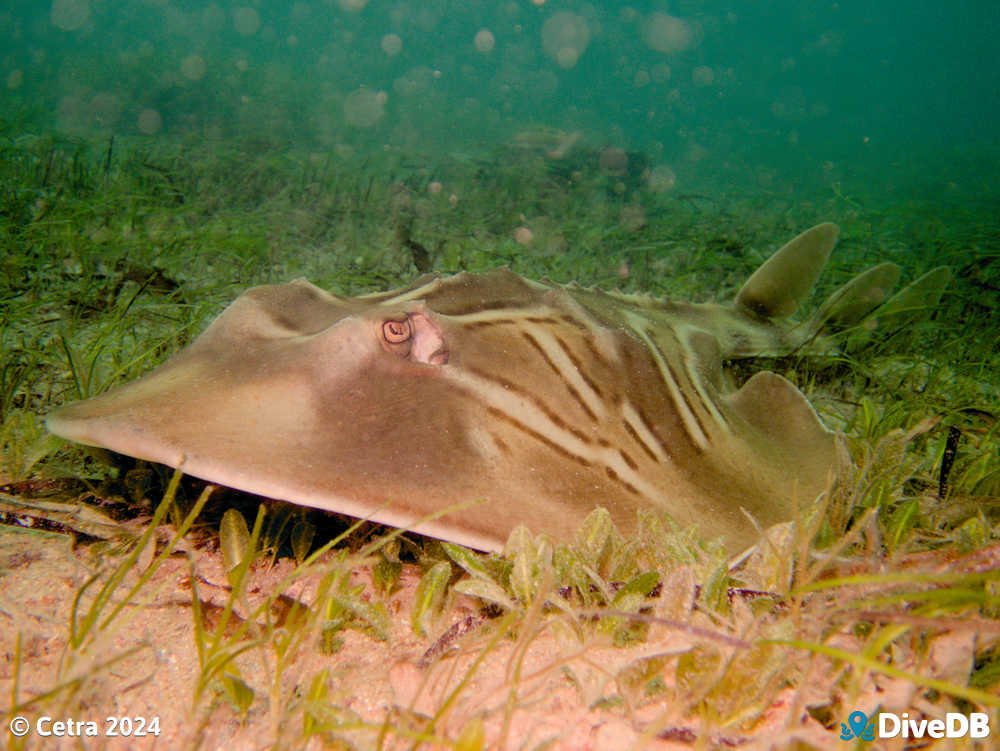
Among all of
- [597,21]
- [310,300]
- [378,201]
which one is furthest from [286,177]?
[597,21]

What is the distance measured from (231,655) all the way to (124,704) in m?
0.33

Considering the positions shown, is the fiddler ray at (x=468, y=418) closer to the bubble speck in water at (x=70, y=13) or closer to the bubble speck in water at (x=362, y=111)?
the bubble speck in water at (x=362, y=111)

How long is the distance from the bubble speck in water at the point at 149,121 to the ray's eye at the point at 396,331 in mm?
18381

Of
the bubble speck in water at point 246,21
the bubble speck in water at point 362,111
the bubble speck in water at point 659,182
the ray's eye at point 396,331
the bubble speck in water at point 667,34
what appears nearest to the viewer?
the ray's eye at point 396,331

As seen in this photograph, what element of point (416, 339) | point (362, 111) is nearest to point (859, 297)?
point (416, 339)

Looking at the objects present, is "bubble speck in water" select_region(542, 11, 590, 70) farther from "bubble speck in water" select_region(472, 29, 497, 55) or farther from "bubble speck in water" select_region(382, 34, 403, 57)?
"bubble speck in water" select_region(382, 34, 403, 57)

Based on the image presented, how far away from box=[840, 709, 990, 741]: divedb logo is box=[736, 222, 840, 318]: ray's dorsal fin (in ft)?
11.4

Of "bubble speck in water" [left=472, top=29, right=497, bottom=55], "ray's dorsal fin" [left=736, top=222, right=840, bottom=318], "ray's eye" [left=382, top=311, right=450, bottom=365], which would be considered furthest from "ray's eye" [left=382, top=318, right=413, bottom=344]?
"bubble speck in water" [left=472, top=29, right=497, bottom=55]

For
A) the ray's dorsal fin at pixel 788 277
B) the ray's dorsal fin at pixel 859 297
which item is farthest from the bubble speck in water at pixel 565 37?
the ray's dorsal fin at pixel 859 297

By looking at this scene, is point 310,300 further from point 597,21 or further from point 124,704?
point 597,21

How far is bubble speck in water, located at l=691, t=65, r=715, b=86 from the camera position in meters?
118

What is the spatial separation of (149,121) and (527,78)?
106655 millimetres

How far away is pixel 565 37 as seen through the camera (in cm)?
12512

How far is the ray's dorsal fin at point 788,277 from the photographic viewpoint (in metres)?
4.12
